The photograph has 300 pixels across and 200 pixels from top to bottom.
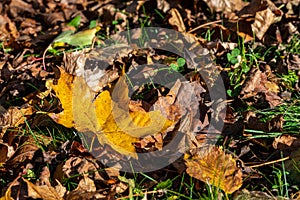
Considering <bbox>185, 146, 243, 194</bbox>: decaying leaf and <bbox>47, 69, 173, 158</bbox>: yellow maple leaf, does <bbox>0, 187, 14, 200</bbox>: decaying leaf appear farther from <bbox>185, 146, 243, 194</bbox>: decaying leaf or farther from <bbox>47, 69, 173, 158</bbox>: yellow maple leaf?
<bbox>185, 146, 243, 194</bbox>: decaying leaf

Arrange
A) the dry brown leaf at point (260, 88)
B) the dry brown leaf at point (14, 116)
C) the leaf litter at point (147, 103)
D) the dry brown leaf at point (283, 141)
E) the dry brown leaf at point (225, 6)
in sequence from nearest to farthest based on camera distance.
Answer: the leaf litter at point (147, 103) → the dry brown leaf at point (283, 141) → the dry brown leaf at point (14, 116) → the dry brown leaf at point (260, 88) → the dry brown leaf at point (225, 6)

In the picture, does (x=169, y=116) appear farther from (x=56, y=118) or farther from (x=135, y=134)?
(x=56, y=118)

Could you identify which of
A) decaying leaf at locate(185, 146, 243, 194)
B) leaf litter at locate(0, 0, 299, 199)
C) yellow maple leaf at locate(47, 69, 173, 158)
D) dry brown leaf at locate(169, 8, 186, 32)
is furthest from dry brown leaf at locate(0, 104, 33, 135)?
dry brown leaf at locate(169, 8, 186, 32)

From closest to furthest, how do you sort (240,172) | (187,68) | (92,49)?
(240,172), (187,68), (92,49)

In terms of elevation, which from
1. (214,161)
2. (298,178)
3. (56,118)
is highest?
(56,118)

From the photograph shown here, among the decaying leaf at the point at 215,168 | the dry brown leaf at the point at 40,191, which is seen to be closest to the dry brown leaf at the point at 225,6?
the decaying leaf at the point at 215,168

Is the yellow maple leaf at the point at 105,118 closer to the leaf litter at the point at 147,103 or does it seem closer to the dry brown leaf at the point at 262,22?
the leaf litter at the point at 147,103

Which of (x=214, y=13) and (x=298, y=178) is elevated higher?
(x=214, y=13)

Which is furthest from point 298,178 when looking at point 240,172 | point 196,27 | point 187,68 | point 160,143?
point 196,27
